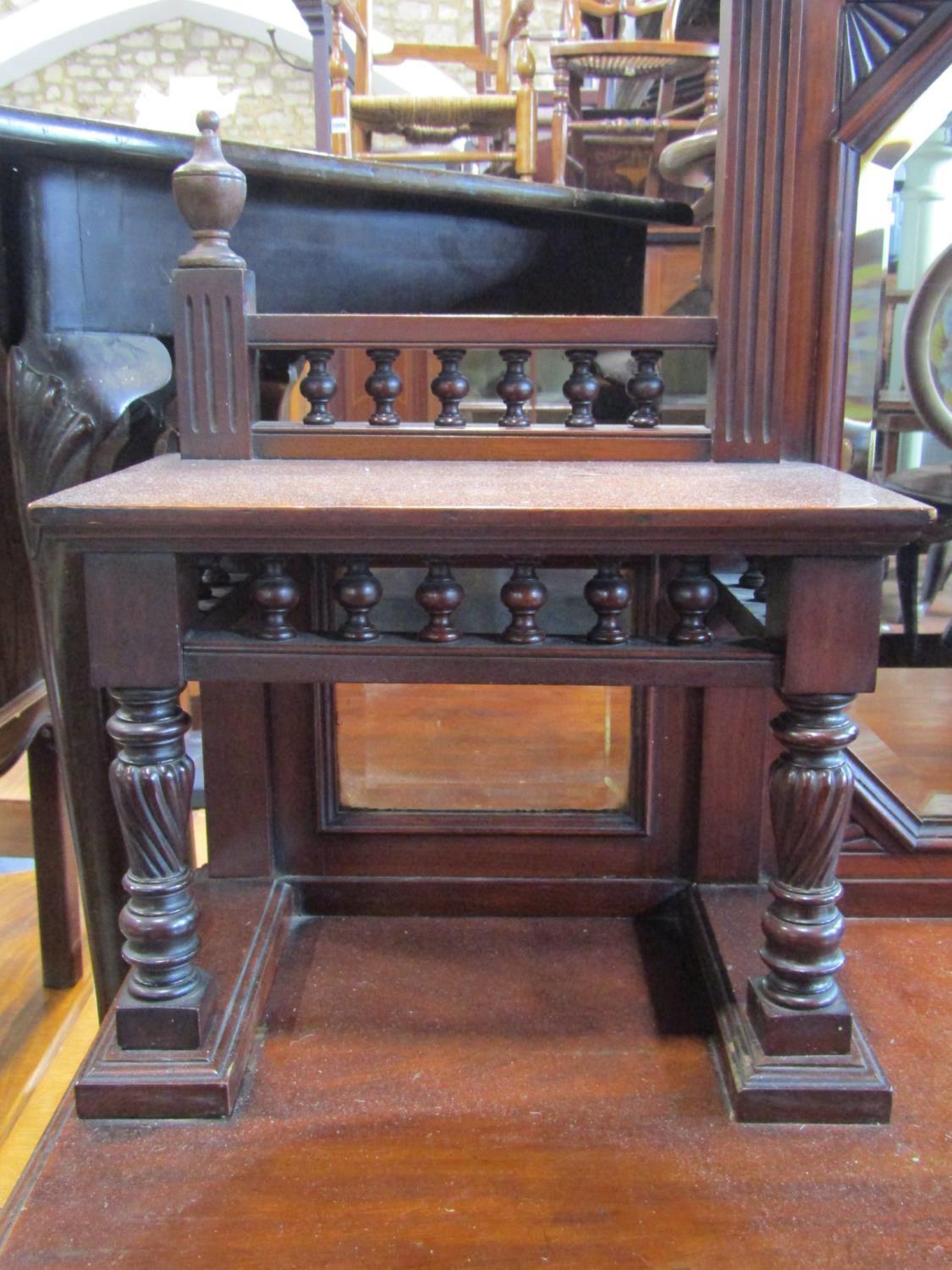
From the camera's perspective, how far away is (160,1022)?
2.66 feet

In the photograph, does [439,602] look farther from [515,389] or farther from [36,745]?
[36,745]

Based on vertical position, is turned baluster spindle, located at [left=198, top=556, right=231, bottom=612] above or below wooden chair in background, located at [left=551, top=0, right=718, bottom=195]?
below

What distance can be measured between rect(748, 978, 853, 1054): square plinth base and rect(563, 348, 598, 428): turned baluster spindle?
51 cm

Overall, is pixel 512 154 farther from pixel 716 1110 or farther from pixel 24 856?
pixel 716 1110

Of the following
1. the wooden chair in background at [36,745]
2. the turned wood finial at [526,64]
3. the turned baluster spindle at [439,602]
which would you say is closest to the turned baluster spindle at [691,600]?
the turned baluster spindle at [439,602]

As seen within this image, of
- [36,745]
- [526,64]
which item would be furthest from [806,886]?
[526,64]

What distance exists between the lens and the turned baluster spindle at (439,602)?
0.75m

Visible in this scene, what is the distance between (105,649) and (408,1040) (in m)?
0.44

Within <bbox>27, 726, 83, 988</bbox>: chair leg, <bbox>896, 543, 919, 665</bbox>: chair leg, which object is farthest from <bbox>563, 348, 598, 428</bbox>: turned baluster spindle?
<bbox>27, 726, 83, 988</bbox>: chair leg

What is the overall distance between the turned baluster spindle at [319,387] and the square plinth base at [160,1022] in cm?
51

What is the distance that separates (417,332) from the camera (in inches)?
37.5

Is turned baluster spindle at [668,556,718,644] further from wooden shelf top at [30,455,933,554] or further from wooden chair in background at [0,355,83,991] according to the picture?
wooden chair in background at [0,355,83,991]

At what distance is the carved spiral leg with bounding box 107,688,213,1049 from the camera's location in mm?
757

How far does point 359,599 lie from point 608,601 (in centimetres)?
17
